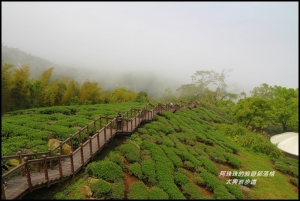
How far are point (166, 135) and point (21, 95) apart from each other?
12921mm

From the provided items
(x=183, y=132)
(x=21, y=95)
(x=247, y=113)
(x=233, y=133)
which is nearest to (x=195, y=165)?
(x=183, y=132)

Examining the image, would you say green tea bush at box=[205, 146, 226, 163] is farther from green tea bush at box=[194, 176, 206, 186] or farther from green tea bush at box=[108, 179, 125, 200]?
green tea bush at box=[108, 179, 125, 200]

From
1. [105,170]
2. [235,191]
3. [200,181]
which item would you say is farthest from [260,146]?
[105,170]

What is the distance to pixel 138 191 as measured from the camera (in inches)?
266

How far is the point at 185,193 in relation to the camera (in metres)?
7.30

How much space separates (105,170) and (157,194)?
231 cm

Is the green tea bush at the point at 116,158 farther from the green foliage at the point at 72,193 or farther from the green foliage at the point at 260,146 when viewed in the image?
the green foliage at the point at 260,146

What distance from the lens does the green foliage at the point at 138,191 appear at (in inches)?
257

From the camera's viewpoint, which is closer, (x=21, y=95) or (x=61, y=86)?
(x=21, y=95)

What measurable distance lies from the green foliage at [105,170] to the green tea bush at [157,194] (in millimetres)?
1485

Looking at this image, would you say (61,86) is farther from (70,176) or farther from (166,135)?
(70,176)

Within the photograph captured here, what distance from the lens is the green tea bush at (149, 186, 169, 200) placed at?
21.5 ft

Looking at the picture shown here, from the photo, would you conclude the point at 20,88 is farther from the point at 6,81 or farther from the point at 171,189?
the point at 171,189

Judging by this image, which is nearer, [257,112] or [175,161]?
[175,161]
